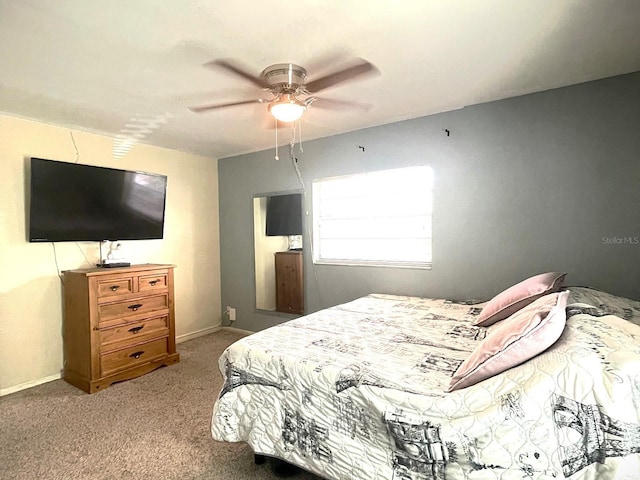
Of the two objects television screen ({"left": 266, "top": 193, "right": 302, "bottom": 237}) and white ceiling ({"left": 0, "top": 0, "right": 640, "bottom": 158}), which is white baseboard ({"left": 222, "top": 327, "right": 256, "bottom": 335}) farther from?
white ceiling ({"left": 0, "top": 0, "right": 640, "bottom": 158})

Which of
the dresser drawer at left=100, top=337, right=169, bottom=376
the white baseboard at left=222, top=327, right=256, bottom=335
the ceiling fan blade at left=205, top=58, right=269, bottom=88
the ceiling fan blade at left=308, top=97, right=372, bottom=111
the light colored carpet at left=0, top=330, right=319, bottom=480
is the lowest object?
the light colored carpet at left=0, top=330, right=319, bottom=480

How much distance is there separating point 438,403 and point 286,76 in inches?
76.0

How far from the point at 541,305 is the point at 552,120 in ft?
5.67

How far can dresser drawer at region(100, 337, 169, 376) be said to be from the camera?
9.86ft

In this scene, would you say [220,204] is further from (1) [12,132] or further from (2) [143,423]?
(2) [143,423]

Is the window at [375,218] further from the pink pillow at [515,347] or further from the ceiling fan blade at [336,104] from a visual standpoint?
the pink pillow at [515,347]

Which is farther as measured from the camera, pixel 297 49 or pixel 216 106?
pixel 216 106

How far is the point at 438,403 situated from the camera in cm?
130

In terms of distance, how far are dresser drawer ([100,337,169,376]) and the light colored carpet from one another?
15 centimetres

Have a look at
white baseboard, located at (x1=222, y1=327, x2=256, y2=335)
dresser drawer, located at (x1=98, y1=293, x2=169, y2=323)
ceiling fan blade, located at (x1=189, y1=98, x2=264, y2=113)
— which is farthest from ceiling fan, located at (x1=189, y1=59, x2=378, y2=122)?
white baseboard, located at (x1=222, y1=327, x2=256, y2=335)

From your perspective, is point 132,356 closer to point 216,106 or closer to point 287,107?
point 216,106

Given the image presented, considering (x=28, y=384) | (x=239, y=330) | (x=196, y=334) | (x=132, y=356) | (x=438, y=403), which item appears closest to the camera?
(x=438, y=403)

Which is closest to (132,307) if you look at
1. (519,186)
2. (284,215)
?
(284,215)

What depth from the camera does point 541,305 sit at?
5.35ft
